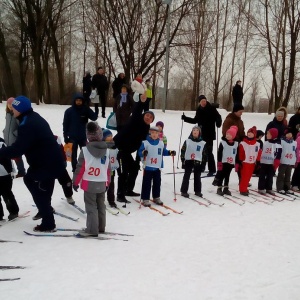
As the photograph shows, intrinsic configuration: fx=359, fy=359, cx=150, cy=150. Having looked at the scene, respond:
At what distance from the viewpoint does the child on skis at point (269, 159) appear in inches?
320

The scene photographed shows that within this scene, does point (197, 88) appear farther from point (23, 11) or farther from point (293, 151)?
point (293, 151)

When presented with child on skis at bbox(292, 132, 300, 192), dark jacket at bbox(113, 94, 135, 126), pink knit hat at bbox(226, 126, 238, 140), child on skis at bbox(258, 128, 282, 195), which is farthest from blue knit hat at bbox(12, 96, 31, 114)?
child on skis at bbox(292, 132, 300, 192)

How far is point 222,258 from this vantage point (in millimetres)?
4543

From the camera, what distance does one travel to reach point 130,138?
6.77 meters

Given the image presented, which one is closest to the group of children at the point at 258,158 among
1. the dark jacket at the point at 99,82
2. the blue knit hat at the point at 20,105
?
the blue knit hat at the point at 20,105

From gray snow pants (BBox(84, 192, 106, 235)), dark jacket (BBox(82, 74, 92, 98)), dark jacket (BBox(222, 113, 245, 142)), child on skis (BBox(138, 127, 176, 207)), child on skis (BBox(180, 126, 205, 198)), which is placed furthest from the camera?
dark jacket (BBox(82, 74, 92, 98))

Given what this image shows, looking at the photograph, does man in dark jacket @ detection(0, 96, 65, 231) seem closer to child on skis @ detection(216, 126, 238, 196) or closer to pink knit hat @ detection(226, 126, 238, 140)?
child on skis @ detection(216, 126, 238, 196)

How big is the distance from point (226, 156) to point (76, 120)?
136 inches

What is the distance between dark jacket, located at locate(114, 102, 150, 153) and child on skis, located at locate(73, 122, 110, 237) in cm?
163

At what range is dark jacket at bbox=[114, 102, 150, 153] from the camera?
6730mm

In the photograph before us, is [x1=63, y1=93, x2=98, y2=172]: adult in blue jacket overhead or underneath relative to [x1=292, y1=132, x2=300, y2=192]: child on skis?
overhead

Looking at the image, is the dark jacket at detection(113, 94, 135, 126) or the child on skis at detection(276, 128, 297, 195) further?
the dark jacket at detection(113, 94, 135, 126)

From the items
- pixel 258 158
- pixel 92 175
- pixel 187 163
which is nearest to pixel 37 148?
pixel 92 175

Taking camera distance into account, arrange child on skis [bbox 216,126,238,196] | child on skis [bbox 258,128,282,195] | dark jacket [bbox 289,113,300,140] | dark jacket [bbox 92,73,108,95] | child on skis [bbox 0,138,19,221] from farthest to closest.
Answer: dark jacket [bbox 92,73,108,95] → dark jacket [bbox 289,113,300,140] → child on skis [bbox 258,128,282,195] → child on skis [bbox 216,126,238,196] → child on skis [bbox 0,138,19,221]
